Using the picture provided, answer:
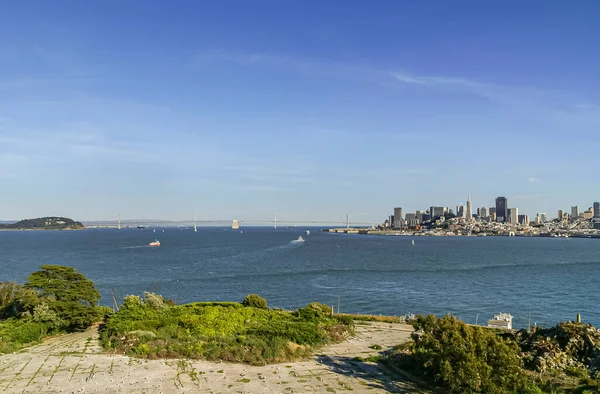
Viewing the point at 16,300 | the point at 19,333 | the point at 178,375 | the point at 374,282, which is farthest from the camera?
the point at 374,282

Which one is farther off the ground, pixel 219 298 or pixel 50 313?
pixel 50 313

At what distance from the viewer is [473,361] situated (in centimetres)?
1962

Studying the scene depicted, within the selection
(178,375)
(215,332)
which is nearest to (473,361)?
(178,375)

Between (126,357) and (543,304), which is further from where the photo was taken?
(543,304)

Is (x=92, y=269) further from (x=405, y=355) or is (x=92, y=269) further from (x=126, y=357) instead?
(x=405, y=355)

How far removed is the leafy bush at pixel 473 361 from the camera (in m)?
19.7

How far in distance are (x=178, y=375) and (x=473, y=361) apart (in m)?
13.5

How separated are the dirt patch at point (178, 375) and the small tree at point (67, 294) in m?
3.95

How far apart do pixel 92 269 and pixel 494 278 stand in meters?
70.9

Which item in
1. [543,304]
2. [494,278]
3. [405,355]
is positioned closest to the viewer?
[405,355]

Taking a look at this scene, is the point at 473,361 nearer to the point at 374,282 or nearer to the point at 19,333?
the point at 19,333

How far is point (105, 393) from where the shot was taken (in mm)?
20094

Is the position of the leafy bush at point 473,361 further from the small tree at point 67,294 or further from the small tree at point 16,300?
the small tree at point 16,300

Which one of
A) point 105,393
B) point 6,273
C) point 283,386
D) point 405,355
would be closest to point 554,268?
point 405,355
